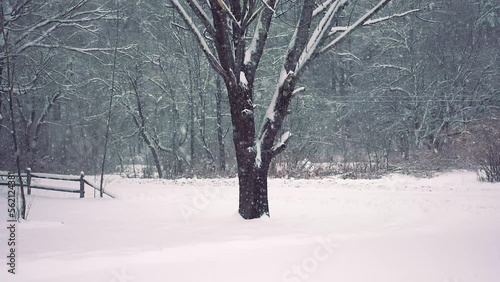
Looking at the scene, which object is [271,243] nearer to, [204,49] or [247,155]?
[247,155]

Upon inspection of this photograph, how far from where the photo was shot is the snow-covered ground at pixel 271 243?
14.6 ft

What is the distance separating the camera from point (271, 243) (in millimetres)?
5719

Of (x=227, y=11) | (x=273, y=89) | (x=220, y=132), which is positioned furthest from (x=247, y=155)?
(x=273, y=89)

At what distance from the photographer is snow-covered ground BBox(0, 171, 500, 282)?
446 cm

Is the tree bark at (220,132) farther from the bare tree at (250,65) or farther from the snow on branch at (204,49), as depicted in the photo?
the snow on branch at (204,49)

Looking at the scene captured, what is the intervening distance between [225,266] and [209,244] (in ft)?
3.40

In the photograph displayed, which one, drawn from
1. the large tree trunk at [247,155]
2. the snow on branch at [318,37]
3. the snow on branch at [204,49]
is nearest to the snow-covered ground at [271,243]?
the large tree trunk at [247,155]

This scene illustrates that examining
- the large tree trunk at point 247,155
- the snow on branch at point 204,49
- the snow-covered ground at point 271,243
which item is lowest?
the snow-covered ground at point 271,243

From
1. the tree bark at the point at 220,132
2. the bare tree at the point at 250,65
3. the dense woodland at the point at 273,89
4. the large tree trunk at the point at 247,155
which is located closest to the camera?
the bare tree at the point at 250,65

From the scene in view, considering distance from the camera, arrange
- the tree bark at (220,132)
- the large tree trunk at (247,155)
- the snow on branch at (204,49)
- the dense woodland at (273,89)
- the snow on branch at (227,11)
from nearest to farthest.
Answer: the snow on branch at (227,11), the snow on branch at (204,49), the large tree trunk at (247,155), the tree bark at (220,132), the dense woodland at (273,89)

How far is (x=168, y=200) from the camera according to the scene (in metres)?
12.5

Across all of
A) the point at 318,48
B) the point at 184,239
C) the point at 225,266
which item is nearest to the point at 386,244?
the point at 225,266

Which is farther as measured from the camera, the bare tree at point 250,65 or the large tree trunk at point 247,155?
the large tree trunk at point 247,155

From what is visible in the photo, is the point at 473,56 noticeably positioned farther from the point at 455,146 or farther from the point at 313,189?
the point at 313,189
